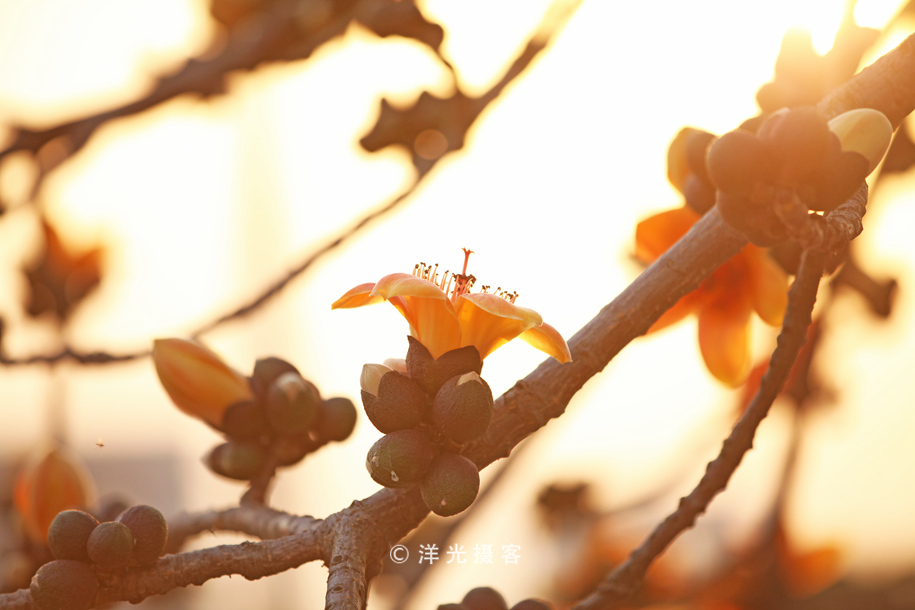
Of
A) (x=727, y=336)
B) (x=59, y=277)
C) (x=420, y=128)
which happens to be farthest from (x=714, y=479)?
(x=59, y=277)

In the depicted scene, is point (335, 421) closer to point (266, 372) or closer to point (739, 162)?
point (266, 372)

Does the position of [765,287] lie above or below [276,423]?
above

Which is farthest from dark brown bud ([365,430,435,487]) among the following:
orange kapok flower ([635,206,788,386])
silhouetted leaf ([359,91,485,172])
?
silhouetted leaf ([359,91,485,172])

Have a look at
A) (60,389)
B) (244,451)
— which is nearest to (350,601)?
(244,451)

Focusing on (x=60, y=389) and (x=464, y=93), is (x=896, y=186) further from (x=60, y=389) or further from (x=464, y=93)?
(x=60, y=389)

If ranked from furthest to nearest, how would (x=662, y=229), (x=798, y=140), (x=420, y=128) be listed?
(x=420, y=128) → (x=662, y=229) → (x=798, y=140)

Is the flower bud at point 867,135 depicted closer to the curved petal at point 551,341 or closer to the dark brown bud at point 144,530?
the curved petal at point 551,341

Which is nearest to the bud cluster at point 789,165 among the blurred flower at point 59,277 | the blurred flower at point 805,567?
the blurred flower at point 805,567
